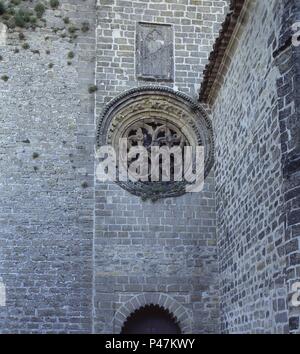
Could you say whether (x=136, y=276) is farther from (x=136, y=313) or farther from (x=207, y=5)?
(x=207, y=5)

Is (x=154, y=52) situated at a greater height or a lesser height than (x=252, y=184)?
greater

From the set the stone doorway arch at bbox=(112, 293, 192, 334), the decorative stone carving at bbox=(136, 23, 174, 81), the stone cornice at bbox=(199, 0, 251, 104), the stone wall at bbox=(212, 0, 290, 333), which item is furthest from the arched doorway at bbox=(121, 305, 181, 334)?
the decorative stone carving at bbox=(136, 23, 174, 81)

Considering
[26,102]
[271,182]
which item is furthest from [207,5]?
[271,182]

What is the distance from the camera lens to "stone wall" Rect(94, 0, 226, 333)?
34.6 ft

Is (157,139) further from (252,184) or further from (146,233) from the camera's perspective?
(252,184)

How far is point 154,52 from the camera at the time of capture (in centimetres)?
1177

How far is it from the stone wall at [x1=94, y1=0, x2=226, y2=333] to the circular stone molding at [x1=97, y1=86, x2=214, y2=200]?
0.16m

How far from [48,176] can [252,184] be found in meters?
3.98

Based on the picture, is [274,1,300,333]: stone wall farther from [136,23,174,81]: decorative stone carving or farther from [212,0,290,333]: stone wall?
[136,23,174,81]: decorative stone carving

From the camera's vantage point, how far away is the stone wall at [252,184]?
24.5 feet

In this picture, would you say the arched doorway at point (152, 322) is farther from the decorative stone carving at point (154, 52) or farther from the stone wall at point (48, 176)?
the decorative stone carving at point (154, 52)

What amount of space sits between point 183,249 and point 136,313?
1.37m

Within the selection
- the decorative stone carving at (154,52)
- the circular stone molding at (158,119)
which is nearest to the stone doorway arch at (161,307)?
the circular stone molding at (158,119)

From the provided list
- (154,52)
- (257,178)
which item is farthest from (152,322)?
(154,52)
